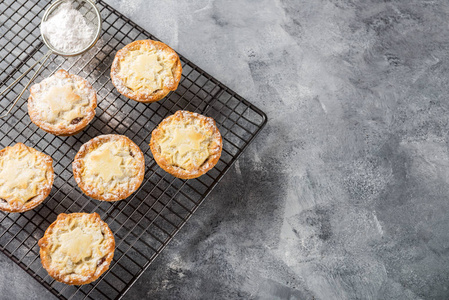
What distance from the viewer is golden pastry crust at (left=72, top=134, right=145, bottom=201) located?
381 centimetres

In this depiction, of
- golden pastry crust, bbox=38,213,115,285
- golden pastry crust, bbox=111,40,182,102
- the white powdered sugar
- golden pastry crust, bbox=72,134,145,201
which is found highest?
golden pastry crust, bbox=111,40,182,102

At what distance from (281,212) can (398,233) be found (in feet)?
3.99

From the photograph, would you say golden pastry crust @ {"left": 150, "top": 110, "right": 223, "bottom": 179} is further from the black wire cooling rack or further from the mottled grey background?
the mottled grey background

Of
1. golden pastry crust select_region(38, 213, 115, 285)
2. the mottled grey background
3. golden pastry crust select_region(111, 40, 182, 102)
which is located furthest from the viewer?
the mottled grey background

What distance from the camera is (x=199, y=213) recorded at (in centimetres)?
434

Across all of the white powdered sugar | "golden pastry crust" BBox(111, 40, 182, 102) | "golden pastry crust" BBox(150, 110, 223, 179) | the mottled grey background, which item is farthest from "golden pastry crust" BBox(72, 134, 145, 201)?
the white powdered sugar

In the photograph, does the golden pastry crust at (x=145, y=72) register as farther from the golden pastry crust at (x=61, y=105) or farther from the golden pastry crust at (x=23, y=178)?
the golden pastry crust at (x=23, y=178)

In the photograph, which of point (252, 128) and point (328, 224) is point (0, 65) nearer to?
point (252, 128)

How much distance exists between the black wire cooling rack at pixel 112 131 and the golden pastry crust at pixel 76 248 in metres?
→ 0.25

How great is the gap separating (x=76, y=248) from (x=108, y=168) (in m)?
0.74

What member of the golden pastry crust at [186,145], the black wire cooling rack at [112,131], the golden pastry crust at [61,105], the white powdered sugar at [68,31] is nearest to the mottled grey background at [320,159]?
the black wire cooling rack at [112,131]

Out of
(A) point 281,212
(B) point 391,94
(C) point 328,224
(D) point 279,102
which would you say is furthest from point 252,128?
(B) point 391,94

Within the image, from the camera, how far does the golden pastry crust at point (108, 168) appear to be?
12.5 feet

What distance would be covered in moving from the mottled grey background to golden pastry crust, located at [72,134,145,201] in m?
0.86
